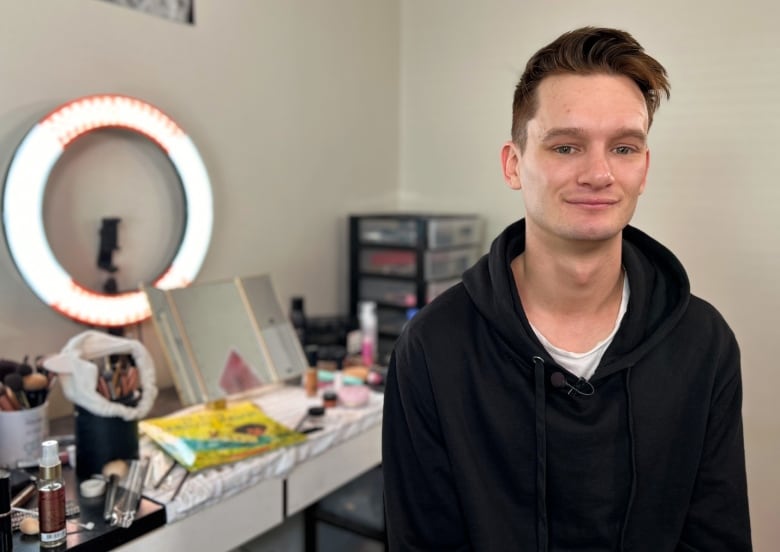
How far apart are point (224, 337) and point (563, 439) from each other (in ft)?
2.82

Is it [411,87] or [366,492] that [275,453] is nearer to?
[366,492]

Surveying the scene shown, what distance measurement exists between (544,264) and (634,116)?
0.80ft

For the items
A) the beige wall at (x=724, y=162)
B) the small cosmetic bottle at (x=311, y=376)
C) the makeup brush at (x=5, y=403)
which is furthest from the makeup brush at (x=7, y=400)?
the beige wall at (x=724, y=162)

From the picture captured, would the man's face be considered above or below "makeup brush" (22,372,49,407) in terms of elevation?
above

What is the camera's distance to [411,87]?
2260mm

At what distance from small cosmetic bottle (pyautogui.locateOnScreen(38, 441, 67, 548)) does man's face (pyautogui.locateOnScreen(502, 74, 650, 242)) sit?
0.77 metres

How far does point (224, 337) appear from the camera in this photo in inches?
60.4

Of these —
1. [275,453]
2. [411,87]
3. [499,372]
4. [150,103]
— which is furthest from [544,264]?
[411,87]

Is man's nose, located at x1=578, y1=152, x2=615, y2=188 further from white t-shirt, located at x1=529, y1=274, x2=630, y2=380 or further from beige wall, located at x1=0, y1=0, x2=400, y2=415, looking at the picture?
Answer: beige wall, located at x1=0, y1=0, x2=400, y2=415

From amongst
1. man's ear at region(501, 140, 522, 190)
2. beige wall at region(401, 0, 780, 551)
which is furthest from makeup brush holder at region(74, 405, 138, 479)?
beige wall at region(401, 0, 780, 551)

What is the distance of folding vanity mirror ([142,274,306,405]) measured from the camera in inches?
56.2

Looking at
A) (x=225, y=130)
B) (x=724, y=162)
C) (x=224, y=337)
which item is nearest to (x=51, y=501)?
(x=224, y=337)

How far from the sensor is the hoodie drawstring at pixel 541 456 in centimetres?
95

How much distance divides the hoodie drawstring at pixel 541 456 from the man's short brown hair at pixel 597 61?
35 centimetres
